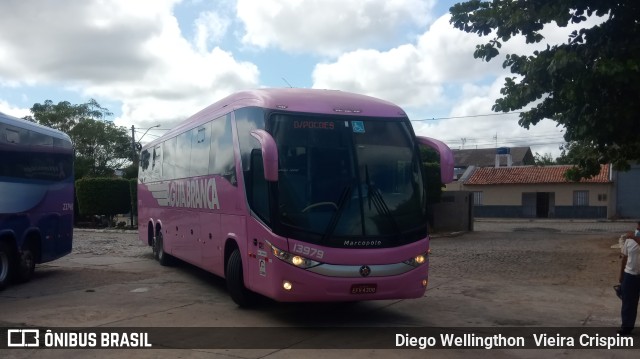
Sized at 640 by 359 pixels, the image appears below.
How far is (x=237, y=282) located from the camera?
10625 millimetres

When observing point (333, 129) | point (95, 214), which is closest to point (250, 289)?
point (333, 129)

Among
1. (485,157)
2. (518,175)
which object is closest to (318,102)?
(518,175)

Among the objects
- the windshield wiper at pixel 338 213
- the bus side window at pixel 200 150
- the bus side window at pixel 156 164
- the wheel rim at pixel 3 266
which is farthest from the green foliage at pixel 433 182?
the windshield wiper at pixel 338 213

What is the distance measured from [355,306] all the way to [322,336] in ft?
8.14

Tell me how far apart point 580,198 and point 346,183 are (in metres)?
48.5

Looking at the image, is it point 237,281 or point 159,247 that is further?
point 159,247

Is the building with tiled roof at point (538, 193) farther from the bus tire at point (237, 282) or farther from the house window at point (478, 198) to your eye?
the bus tire at point (237, 282)

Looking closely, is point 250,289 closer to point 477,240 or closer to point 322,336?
point 322,336

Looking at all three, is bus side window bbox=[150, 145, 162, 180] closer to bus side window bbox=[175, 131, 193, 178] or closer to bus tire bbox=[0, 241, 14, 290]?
bus side window bbox=[175, 131, 193, 178]

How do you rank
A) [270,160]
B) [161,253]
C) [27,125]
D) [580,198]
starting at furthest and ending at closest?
[580,198] → [161,253] → [27,125] → [270,160]

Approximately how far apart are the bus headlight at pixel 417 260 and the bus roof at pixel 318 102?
2272 mm

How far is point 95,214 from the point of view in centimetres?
3747

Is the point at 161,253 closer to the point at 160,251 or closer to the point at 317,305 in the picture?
the point at 160,251

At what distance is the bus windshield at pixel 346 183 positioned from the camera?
901 cm
